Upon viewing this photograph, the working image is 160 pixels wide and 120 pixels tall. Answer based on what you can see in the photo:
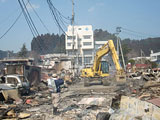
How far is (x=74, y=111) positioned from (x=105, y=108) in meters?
1.35

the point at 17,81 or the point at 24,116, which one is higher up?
the point at 17,81

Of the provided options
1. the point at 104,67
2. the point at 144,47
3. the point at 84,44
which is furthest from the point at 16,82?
the point at 144,47

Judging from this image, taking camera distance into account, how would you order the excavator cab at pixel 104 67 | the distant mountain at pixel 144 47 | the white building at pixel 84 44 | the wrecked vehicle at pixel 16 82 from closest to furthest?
1. the wrecked vehicle at pixel 16 82
2. the excavator cab at pixel 104 67
3. the white building at pixel 84 44
4. the distant mountain at pixel 144 47

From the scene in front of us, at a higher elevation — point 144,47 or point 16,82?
point 144,47

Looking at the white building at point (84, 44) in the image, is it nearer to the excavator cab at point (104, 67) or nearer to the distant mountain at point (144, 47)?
the distant mountain at point (144, 47)

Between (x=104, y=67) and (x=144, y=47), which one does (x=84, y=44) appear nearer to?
(x=104, y=67)

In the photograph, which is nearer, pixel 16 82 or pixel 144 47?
pixel 16 82

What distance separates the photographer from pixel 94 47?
68.5 meters

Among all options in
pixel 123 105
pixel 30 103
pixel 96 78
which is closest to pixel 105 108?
pixel 123 105

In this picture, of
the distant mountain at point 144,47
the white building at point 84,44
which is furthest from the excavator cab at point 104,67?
the distant mountain at point 144,47

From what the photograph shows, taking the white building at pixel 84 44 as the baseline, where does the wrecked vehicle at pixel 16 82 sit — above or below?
below

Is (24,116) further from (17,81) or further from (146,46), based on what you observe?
(146,46)

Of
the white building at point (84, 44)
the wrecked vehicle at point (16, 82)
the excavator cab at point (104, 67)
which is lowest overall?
the wrecked vehicle at point (16, 82)

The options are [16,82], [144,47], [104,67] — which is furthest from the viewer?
[144,47]
